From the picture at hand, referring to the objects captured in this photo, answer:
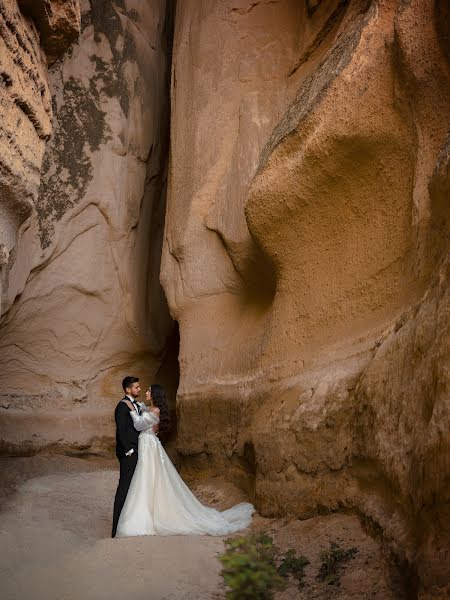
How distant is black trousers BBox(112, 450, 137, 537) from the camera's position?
5.11 m

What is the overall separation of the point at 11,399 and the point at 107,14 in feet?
16.2

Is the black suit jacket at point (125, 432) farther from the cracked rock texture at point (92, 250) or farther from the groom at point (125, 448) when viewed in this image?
the cracked rock texture at point (92, 250)

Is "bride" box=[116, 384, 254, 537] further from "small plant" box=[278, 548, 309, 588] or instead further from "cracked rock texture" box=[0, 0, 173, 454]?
"cracked rock texture" box=[0, 0, 173, 454]

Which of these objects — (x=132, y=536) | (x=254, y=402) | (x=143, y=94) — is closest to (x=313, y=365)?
(x=254, y=402)

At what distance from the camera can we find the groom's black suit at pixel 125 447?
5.21 meters

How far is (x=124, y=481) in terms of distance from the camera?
525cm

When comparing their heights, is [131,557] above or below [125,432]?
below

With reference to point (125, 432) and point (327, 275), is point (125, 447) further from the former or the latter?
point (327, 275)

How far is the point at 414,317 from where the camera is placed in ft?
12.6

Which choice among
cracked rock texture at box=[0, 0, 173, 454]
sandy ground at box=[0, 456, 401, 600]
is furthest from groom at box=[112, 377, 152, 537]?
cracked rock texture at box=[0, 0, 173, 454]

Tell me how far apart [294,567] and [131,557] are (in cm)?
100

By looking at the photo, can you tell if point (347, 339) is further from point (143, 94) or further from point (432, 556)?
point (143, 94)

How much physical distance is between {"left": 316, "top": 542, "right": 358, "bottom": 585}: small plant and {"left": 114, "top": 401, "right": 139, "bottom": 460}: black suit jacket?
1.90 m

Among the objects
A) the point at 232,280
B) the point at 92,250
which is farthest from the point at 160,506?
the point at 92,250
